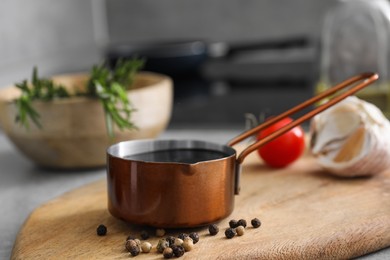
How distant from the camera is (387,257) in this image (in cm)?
87

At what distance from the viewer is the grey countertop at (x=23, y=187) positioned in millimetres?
994

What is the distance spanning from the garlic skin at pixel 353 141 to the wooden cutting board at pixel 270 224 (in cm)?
3

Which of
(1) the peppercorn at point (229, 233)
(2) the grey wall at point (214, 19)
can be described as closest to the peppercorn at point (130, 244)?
(1) the peppercorn at point (229, 233)

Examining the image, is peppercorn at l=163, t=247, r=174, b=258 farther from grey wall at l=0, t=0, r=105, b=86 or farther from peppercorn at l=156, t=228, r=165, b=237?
grey wall at l=0, t=0, r=105, b=86

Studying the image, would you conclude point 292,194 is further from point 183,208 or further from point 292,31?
point 292,31

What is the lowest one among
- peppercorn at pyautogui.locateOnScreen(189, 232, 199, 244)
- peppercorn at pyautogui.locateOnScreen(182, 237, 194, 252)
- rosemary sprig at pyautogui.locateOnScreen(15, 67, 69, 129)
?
peppercorn at pyautogui.locateOnScreen(189, 232, 199, 244)

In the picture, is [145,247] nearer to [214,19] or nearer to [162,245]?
[162,245]

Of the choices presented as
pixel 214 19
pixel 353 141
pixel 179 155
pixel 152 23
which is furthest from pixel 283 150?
pixel 152 23

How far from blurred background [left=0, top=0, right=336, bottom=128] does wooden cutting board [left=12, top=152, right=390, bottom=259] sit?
571mm

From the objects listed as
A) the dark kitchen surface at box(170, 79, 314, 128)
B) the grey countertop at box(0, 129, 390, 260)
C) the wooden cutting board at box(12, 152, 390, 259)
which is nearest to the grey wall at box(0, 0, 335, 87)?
the dark kitchen surface at box(170, 79, 314, 128)

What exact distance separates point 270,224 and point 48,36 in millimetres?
1714

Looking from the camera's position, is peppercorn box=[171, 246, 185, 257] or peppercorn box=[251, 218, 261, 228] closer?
peppercorn box=[171, 246, 185, 257]

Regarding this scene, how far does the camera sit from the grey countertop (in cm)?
99

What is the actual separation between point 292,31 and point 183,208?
2073mm
